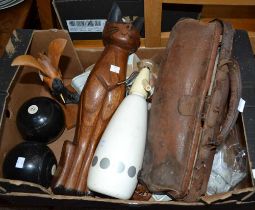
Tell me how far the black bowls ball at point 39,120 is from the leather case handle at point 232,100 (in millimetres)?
452

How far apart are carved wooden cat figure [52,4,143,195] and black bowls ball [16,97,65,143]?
0.10m

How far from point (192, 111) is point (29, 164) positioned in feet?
1.37

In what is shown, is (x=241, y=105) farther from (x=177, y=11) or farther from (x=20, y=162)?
(x=20, y=162)

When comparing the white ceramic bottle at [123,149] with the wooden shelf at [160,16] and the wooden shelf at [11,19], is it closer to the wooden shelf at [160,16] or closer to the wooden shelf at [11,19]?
the wooden shelf at [160,16]

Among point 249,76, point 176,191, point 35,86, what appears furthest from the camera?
point 35,86

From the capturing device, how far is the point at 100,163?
764 mm

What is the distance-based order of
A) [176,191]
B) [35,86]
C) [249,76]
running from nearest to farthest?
[176,191], [249,76], [35,86]

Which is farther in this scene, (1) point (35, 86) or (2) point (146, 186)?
(1) point (35, 86)

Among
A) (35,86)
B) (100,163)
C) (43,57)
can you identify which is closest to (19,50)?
(43,57)

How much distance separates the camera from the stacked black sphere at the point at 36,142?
0.88 meters

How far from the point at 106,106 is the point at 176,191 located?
10.8 inches

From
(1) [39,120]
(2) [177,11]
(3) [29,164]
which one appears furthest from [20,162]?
(2) [177,11]

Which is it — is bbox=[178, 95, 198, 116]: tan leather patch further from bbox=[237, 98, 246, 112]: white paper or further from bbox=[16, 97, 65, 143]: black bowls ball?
bbox=[16, 97, 65, 143]: black bowls ball

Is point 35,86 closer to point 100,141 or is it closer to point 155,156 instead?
point 100,141
